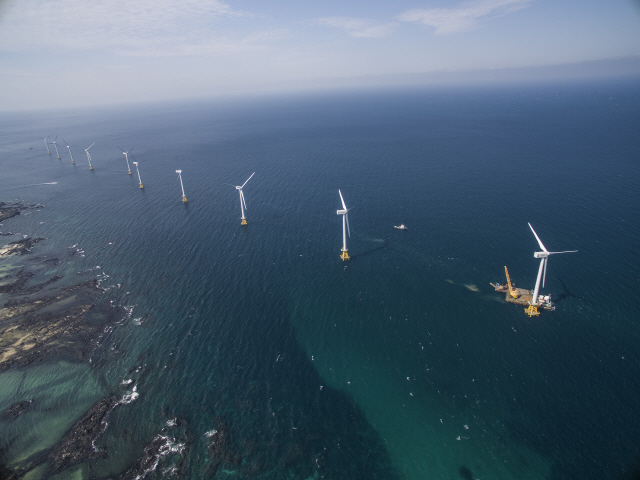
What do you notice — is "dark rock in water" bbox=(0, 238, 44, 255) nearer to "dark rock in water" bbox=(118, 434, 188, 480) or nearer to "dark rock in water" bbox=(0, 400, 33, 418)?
"dark rock in water" bbox=(0, 400, 33, 418)

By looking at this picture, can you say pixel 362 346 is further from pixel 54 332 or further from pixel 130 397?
pixel 54 332

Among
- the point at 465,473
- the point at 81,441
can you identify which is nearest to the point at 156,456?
the point at 81,441

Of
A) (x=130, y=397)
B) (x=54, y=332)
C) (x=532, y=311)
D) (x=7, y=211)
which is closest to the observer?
(x=130, y=397)

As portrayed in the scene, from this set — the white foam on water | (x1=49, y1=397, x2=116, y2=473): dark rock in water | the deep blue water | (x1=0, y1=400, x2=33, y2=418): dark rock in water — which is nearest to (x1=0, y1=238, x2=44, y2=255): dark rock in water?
the deep blue water

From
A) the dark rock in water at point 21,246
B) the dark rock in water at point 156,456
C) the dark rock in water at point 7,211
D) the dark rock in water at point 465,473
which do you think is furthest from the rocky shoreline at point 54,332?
→ the dark rock in water at point 465,473

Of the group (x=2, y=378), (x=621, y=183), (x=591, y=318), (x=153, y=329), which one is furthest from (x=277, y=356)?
(x=621, y=183)

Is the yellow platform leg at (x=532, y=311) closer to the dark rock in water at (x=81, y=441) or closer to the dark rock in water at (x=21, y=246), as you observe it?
the dark rock in water at (x=81, y=441)
